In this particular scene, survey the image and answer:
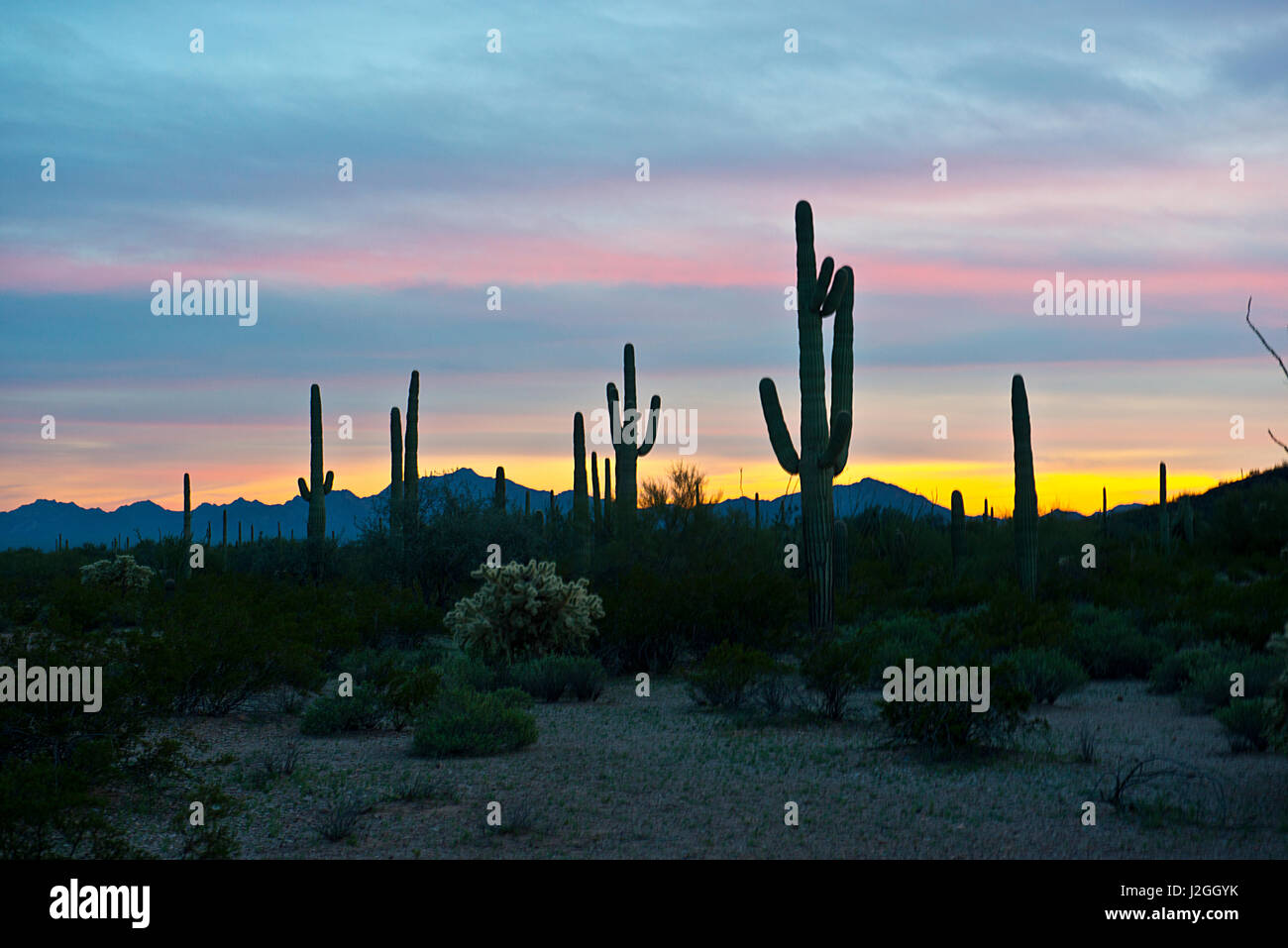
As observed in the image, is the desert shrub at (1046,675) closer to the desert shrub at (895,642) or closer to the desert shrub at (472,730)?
the desert shrub at (895,642)

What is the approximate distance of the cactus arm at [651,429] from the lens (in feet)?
94.0

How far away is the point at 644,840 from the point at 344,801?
7.84 feet

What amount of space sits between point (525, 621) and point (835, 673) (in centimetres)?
563

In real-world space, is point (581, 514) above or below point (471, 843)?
above

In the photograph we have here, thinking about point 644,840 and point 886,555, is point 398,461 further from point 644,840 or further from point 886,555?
point 644,840

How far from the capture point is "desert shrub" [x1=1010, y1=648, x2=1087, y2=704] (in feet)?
44.5

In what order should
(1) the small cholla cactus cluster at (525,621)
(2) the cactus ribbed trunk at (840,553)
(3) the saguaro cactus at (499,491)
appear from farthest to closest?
(3) the saguaro cactus at (499,491), (2) the cactus ribbed trunk at (840,553), (1) the small cholla cactus cluster at (525,621)

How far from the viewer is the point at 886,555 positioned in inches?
1226

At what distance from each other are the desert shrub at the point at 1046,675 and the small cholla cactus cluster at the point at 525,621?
6.22 m

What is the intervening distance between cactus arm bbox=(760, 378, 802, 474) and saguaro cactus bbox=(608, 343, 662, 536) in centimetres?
673

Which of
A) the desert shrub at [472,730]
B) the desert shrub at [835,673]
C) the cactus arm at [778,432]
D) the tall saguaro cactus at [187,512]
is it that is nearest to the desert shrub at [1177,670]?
the desert shrub at [835,673]
